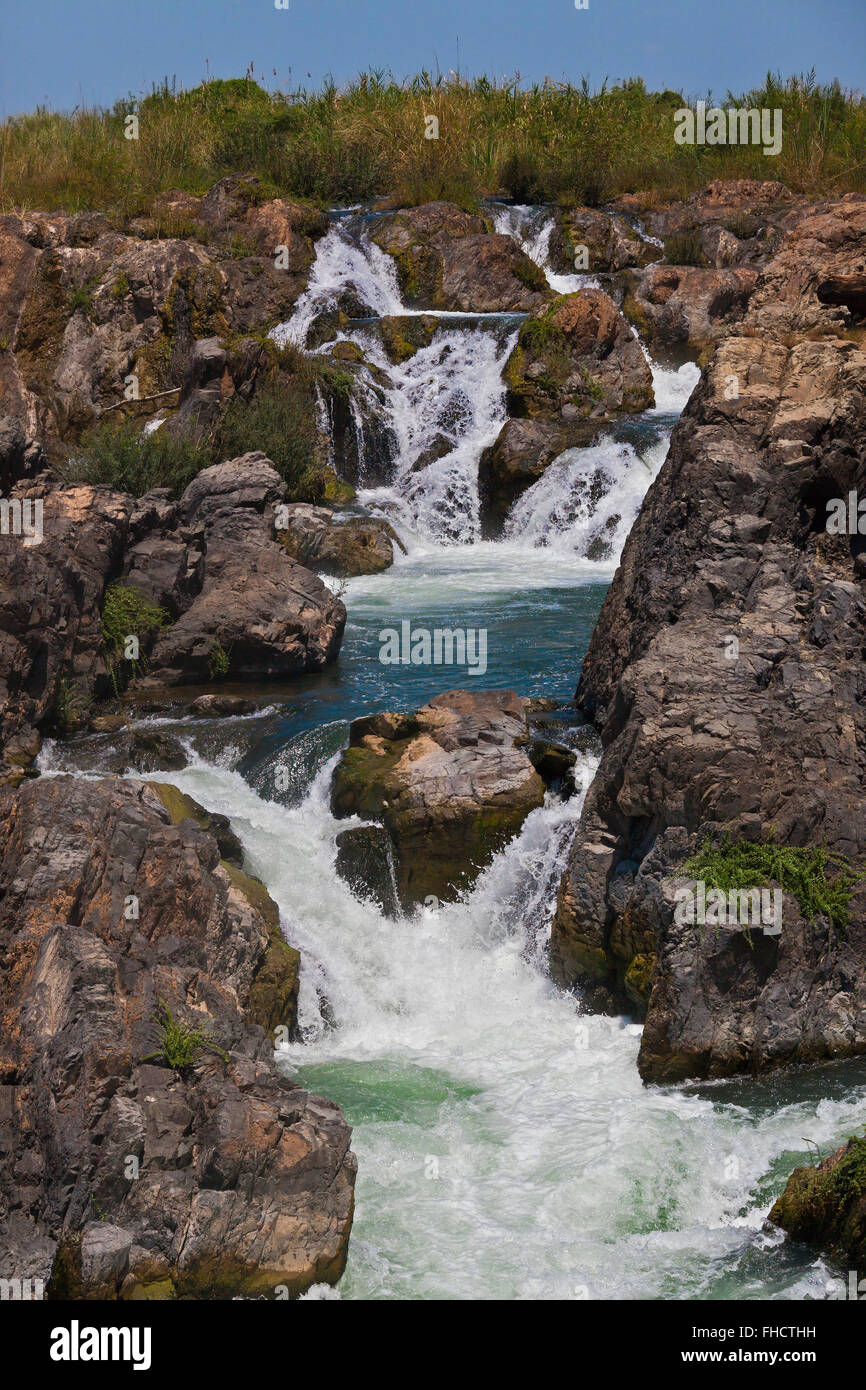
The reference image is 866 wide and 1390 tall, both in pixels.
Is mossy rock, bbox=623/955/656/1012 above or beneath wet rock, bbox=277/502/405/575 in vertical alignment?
beneath

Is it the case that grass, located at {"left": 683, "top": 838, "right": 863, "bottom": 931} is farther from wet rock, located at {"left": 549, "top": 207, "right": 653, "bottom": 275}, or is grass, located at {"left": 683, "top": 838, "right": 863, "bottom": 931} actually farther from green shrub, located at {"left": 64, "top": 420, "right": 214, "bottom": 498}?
wet rock, located at {"left": 549, "top": 207, "right": 653, "bottom": 275}

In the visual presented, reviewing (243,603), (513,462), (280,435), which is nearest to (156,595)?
(243,603)

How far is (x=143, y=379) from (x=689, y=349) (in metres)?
9.12

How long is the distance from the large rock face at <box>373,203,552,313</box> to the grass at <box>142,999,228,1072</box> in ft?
59.9

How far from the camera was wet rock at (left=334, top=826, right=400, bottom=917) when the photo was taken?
371 inches

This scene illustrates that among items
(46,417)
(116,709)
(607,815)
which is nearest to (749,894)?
(607,815)

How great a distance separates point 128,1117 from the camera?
578 centimetres

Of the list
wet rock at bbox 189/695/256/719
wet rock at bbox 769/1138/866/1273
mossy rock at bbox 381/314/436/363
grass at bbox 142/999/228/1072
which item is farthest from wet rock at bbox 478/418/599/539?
wet rock at bbox 769/1138/866/1273

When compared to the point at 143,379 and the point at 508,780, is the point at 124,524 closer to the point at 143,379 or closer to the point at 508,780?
the point at 508,780

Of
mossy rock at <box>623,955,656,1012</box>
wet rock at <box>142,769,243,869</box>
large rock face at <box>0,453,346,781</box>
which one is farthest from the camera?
large rock face at <box>0,453,346,781</box>

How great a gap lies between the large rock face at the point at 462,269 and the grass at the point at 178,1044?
59.9ft

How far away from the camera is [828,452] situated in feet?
28.3

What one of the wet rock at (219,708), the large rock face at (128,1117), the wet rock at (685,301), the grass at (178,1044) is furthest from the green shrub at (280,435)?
the grass at (178,1044)

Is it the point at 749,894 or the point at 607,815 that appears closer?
the point at 749,894
